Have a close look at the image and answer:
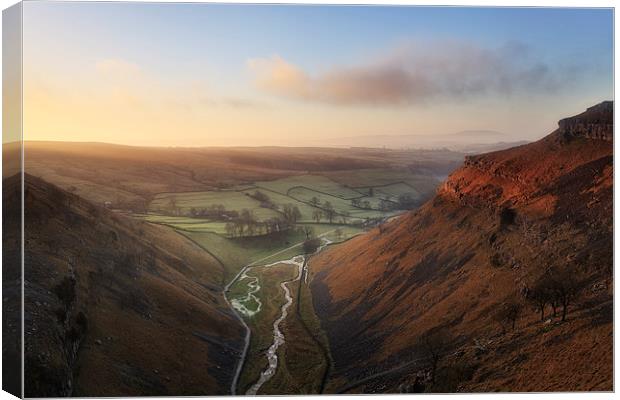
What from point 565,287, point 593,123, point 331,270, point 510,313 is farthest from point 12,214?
point 593,123

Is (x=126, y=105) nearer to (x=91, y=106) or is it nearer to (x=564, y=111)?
(x=91, y=106)

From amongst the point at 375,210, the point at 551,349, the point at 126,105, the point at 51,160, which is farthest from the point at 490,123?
the point at 51,160

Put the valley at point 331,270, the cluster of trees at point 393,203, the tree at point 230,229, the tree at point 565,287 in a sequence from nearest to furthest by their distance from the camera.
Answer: the valley at point 331,270 < the tree at point 565,287 < the cluster of trees at point 393,203 < the tree at point 230,229

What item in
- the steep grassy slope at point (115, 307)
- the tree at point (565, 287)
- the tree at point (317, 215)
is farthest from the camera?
the tree at point (317, 215)

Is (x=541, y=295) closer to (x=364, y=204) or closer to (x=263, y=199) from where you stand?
(x=364, y=204)

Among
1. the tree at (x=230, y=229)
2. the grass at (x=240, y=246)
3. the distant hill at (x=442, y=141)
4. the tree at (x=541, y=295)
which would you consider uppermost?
the distant hill at (x=442, y=141)

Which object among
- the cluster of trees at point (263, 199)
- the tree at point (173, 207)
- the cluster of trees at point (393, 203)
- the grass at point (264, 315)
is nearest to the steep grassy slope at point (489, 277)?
the cluster of trees at point (393, 203)

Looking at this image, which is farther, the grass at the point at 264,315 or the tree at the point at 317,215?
the tree at the point at 317,215

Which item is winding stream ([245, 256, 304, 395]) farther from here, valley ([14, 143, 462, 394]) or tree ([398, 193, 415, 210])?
tree ([398, 193, 415, 210])

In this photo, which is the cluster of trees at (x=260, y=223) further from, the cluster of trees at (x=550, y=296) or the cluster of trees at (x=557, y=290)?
the cluster of trees at (x=557, y=290)
